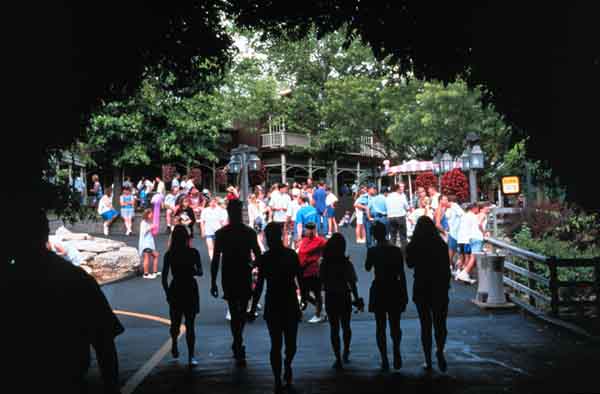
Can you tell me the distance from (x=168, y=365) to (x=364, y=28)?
4.56m

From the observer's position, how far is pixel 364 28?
26.4 ft

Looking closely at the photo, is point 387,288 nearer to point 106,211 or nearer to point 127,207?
point 127,207

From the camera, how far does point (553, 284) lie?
10320mm

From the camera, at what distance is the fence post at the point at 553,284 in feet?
33.1

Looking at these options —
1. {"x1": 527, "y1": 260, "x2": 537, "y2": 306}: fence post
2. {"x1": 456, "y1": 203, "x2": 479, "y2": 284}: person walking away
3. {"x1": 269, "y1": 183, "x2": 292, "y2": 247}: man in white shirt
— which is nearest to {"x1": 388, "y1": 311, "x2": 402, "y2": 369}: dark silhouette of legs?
{"x1": 527, "y1": 260, "x2": 537, "y2": 306}: fence post

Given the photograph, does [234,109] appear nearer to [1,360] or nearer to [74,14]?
[74,14]

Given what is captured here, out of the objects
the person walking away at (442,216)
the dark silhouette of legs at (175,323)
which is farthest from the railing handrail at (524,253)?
the dark silhouette of legs at (175,323)

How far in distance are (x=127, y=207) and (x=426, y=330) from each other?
2023 centimetres

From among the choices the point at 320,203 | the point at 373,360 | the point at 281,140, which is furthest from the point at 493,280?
the point at 281,140

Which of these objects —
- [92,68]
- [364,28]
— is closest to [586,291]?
[364,28]

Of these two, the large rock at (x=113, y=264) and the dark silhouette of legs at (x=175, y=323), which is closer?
the dark silhouette of legs at (x=175, y=323)

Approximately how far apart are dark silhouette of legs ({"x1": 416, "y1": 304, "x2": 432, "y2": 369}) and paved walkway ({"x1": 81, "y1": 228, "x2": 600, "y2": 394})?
0.19 metres

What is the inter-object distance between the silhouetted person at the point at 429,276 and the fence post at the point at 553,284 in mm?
3233

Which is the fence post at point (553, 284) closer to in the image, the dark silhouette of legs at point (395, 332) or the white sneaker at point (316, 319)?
the white sneaker at point (316, 319)
